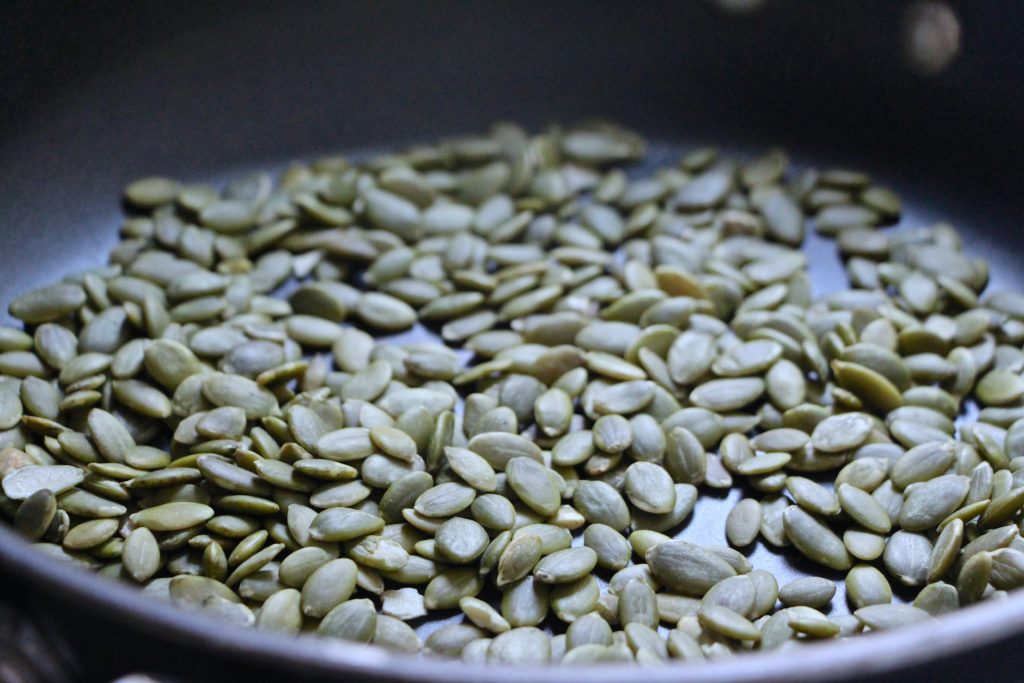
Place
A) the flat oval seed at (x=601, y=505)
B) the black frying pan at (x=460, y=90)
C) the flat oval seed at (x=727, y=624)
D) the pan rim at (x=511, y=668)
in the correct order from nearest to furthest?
the pan rim at (x=511, y=668) < the flat oval seed at (x=727, y=624) < the flat oval seed at (x=601, y=505) < the black frying pan at (x=460, y=90)

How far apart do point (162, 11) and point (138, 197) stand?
0.18 metres

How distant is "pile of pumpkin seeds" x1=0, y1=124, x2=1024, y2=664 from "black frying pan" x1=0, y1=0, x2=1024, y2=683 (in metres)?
0.05

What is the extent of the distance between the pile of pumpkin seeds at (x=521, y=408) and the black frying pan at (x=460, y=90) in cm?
5

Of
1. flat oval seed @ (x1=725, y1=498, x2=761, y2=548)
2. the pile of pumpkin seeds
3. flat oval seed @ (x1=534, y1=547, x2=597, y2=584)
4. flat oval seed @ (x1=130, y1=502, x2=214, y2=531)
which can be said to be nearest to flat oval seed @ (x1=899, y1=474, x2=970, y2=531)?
the pile of pumpkin seeds

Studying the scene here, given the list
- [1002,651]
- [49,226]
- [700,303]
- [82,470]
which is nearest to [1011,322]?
[700,303]

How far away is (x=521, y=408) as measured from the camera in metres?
0.80

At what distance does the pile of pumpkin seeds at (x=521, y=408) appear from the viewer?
660mm

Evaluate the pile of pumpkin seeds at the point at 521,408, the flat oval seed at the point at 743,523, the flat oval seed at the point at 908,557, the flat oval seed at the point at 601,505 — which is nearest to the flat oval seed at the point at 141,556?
the pile of pumpkin seeds at the point at 521,408

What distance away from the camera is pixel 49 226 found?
2.99 ft

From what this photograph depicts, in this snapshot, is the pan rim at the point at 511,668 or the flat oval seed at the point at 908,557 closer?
the pan rim at the point at 511,668

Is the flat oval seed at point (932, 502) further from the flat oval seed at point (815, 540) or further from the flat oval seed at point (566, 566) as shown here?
the flat oval seed at point (566, 566)

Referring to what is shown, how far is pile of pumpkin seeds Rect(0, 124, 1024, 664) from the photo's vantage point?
2.16ft

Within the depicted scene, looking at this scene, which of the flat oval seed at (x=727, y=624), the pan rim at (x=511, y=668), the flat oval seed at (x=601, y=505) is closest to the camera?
the pan rim at (x=511, y=668)

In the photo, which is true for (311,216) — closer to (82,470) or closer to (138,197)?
(138,197)
